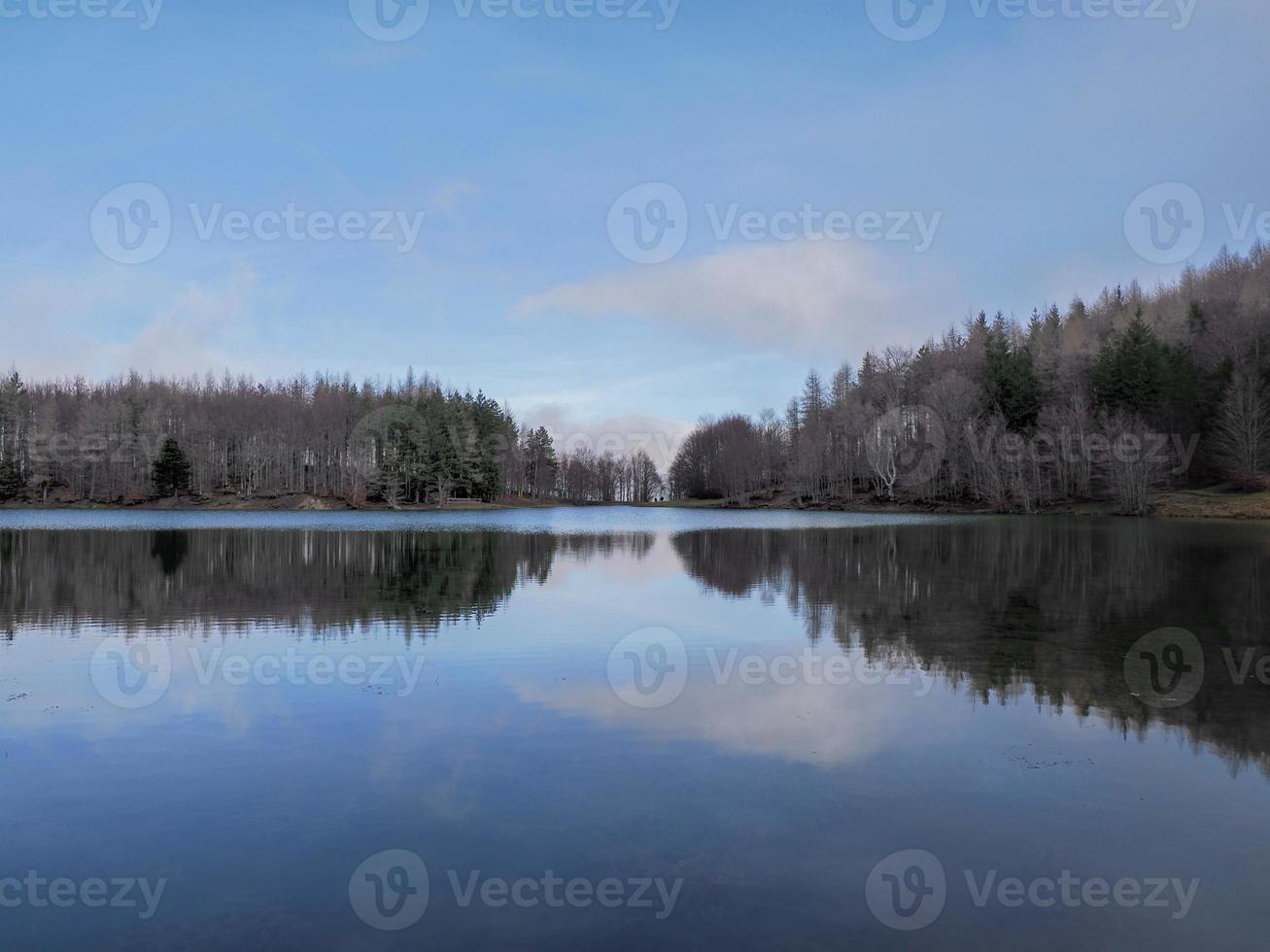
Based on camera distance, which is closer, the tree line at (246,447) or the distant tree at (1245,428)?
the distant tree at (1245,428)

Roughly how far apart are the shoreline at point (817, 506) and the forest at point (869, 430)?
54.1 inches

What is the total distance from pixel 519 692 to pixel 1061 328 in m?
111

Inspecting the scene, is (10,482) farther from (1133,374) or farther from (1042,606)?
(1133,374)

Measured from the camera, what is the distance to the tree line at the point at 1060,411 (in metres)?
70.4

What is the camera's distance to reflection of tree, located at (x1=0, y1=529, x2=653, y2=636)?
57.2ft

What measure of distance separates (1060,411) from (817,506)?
93.9 feet

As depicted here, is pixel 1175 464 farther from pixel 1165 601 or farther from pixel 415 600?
pixel 415 600

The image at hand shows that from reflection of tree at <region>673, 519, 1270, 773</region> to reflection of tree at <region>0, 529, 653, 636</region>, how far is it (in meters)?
7.28

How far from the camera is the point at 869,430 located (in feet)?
311

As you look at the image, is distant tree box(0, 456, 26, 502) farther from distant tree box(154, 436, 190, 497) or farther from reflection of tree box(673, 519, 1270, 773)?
reflection of tree box(673, 519, 1270, 773)

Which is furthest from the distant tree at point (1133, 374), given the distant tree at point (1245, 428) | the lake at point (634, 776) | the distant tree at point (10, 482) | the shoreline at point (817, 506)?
the distant tree at point (10, 482)

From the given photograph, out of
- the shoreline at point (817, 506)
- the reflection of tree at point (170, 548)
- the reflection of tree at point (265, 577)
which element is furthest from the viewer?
the shoreline at point (817, 506)

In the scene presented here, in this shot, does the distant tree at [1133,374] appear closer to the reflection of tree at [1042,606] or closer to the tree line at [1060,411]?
the tree line at [1060,411]

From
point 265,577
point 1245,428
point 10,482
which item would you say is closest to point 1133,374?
point 1245,428
